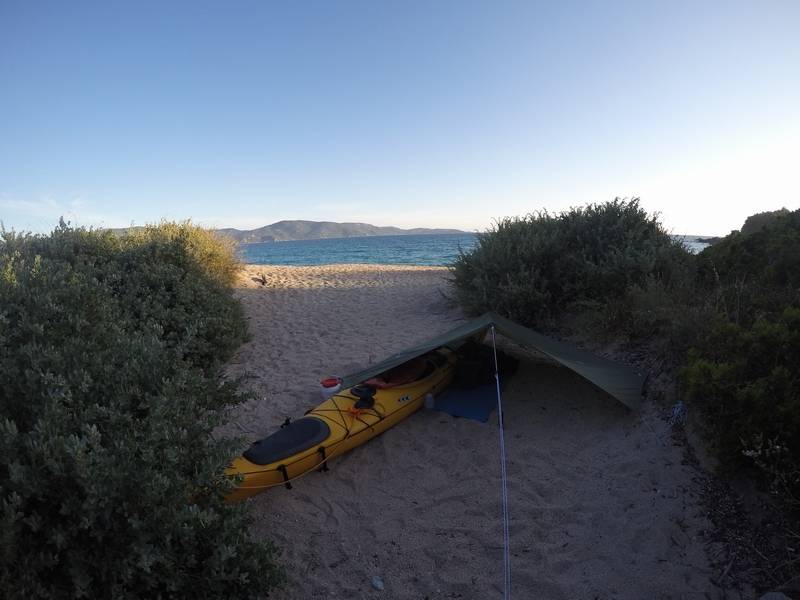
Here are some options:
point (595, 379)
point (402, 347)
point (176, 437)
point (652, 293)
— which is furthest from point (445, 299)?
point (176, 437)

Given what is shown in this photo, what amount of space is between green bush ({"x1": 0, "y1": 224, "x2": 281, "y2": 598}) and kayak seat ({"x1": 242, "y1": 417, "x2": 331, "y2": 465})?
0.66 metres

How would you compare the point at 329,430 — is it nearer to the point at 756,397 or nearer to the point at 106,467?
the point at 106,467

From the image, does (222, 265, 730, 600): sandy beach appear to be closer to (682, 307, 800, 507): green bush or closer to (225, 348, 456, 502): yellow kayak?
(225, 348, 456, 502): yellow kayak

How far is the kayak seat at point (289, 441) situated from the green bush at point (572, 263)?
4207 millimetres

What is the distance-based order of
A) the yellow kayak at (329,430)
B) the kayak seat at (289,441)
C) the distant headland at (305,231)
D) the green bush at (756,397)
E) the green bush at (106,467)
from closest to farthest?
the green bush at (106,467)
the green bush at (756,397)
the yellow kayak at (329,430)
the kayak seat at (289,441)
the distant headland at (305,231)

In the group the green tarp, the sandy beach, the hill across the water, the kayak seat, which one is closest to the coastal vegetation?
the green tarp

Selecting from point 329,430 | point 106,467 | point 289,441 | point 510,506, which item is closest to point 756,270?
point 510,506

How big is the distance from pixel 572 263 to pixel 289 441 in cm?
557

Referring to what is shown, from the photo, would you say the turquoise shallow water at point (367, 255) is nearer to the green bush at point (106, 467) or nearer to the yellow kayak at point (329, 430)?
the yellow kayak at point (329, 430)

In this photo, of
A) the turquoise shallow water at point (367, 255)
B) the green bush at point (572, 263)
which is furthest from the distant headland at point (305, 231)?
the green bush at point (572, 263)

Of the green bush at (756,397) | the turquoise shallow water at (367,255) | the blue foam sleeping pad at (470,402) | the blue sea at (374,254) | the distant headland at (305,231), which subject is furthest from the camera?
the distant headland at (305,231)

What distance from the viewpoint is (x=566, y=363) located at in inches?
174

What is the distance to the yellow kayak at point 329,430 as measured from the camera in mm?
3605

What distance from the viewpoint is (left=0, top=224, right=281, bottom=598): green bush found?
2.06 m
